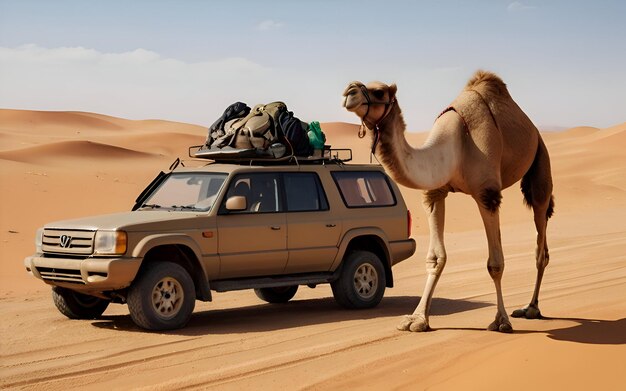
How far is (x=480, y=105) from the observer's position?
38.3ft

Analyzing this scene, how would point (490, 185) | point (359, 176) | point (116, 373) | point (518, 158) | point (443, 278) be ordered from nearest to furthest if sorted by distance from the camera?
point (116, 373) < point (490, 185) < point (518, 158) < point (359, 176) < point (443, 278)

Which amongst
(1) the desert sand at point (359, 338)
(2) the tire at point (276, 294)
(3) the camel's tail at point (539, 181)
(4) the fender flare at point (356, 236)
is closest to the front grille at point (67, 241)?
(1) the desert sand at point (359, 338)

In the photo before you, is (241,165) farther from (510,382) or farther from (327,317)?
(510,382)

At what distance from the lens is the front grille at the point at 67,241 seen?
37.6 feet

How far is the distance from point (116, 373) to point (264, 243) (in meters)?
3.66

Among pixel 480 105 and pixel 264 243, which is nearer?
pixel 480 105

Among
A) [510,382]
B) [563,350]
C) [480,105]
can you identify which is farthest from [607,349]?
[480,105]

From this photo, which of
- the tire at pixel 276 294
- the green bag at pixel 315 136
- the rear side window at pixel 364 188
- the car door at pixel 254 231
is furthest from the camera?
the tire at pixel 276 294

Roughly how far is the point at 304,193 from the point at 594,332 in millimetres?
4314

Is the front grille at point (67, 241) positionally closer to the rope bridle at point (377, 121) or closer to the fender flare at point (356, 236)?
the fender flare at point (356, 236)

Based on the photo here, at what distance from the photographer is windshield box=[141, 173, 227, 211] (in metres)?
12.5

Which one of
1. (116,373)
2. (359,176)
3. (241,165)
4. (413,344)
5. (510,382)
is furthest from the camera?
(359,176)

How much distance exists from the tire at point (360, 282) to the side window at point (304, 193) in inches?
34.5

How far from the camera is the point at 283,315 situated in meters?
13.0
